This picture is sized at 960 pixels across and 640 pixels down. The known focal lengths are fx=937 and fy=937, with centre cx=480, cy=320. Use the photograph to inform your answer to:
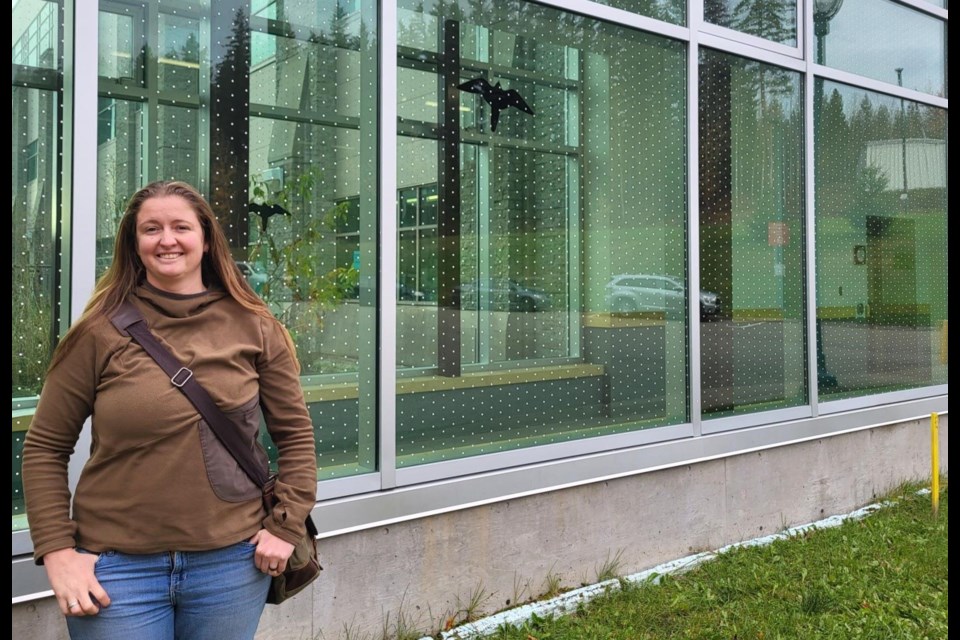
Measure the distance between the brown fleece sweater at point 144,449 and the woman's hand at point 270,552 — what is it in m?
Result: 0.02

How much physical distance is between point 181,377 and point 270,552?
0.47 metres

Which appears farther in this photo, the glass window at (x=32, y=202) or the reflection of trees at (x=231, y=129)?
the reflection of trees at (x=231, y=129)

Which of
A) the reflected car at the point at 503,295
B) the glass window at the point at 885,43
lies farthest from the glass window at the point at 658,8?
the reflected car at the point at 503,295

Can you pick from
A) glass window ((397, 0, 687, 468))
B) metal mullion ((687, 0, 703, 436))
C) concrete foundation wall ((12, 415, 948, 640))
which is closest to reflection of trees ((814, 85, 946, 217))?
metal mullion ((687, 0, 703, 436))

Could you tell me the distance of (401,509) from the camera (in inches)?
159

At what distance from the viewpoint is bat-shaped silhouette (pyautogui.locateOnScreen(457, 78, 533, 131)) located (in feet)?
14.7

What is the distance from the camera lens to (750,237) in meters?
5.90

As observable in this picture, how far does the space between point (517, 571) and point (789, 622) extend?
4.21ft

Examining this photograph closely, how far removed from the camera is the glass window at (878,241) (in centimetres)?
644

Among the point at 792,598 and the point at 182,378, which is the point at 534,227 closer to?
the point at 792,598

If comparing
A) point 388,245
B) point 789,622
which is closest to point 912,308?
point 789,622

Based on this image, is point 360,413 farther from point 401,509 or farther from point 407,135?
point 407,135

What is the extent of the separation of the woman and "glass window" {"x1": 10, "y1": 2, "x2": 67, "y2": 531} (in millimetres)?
1086

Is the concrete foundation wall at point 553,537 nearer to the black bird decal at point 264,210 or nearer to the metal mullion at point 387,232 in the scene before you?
the metal mullion at point 387,232
